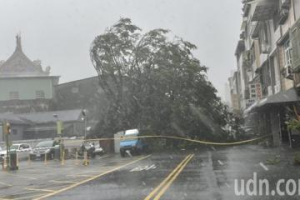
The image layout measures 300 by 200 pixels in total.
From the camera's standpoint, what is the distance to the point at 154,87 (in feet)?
131

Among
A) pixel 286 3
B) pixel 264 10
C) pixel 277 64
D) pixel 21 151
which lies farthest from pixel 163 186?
pixel 21 151

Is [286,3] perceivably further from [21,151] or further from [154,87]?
[21,151]

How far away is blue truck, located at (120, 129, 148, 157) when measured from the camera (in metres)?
34.9

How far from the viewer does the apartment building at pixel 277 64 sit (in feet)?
78.3

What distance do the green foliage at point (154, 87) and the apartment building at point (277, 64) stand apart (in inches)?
176

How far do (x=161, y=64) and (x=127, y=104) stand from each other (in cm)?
457

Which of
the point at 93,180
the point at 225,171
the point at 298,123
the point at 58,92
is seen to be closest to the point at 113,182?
the point at 93,180

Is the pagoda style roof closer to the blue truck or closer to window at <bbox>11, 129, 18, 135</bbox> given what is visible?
window at <bbox>11, 129, 18, 135</bbox>

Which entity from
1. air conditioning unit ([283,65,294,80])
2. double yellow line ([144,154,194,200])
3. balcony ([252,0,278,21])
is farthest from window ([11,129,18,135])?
double yellow line ([144,154,194,200])

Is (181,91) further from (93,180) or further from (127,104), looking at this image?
(93,180)

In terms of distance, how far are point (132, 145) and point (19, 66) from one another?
40.9 m

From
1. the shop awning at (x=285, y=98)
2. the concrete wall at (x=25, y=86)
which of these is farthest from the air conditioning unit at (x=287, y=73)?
the concrete wall at (x=25, y=86)

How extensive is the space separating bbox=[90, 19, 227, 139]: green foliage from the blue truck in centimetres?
309

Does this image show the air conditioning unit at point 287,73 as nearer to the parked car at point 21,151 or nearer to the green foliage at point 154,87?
the green foliage at point 154,87
